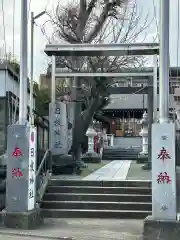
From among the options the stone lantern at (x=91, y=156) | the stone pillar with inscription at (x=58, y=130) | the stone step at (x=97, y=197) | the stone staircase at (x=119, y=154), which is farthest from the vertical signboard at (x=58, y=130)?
the stone staircase at (x=119, y=154)

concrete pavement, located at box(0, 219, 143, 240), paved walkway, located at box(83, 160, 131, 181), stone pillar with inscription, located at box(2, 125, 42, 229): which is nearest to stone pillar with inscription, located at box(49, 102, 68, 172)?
paved walkway, located at box(83, 160, 131, 181)

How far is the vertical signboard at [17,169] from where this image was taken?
9.24m

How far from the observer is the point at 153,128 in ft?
27.8

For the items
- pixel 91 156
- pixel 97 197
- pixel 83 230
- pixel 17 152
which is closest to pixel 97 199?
pixel 97 197

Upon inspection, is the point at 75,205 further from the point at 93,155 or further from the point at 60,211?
the point at 93,155

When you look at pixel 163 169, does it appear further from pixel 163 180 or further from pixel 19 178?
pixel 19 178

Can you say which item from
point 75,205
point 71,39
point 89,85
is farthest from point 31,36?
point 71,39

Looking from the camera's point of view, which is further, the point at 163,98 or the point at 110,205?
the point at 110,205

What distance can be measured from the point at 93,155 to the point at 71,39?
20.2 ft

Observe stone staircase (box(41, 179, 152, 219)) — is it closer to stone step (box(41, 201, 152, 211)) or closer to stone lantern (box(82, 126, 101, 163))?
stone step (box(41, 201, 152, 211))

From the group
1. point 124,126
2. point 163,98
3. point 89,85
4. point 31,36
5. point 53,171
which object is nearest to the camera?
point 163,98

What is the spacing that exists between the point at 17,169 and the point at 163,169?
3.14 m

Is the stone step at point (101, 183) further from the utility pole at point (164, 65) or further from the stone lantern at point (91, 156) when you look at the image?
the stone lantern at point (91, 156)

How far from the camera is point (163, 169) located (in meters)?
8.46
